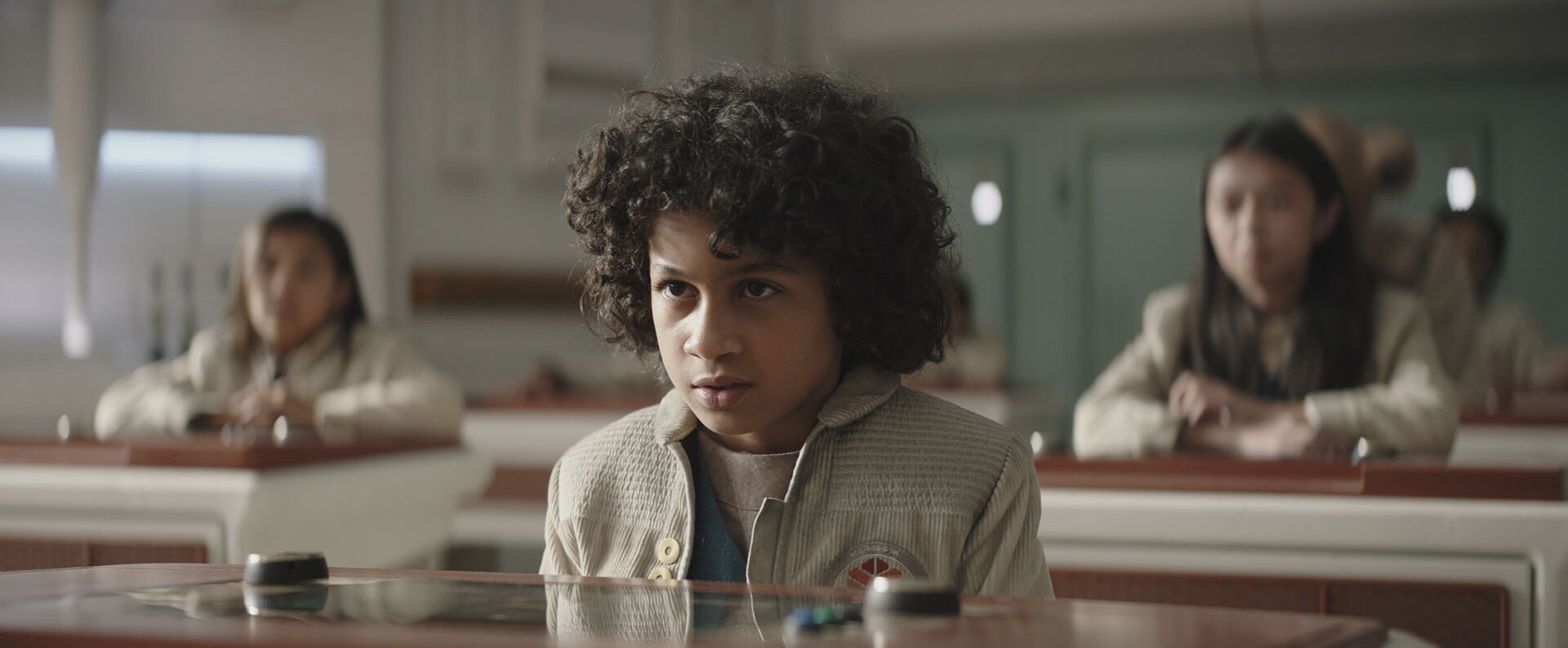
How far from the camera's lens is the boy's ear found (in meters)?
2.06

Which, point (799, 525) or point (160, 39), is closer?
point (799, 525)

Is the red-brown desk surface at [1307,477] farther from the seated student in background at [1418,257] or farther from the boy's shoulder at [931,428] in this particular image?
the seated student in background at [1418,257]

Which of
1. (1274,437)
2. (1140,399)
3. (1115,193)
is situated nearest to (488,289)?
(1115,193)

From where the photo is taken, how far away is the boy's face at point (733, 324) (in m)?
1.04

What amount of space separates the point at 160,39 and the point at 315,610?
167 inches

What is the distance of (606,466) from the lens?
43.9 inches

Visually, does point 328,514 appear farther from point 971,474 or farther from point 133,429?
point 971,474

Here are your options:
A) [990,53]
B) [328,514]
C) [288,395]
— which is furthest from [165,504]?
[990,53]

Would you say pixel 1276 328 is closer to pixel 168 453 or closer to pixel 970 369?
pixel 168 453

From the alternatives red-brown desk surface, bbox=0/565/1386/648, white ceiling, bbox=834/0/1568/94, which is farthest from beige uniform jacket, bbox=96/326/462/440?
white ceiling, bbox=834/0/1568/94

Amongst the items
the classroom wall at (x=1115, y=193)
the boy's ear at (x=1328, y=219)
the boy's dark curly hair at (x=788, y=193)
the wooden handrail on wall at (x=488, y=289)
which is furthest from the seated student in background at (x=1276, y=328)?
the classroom wall at (x=1115, y=193)

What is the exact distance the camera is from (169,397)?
2.62 metres

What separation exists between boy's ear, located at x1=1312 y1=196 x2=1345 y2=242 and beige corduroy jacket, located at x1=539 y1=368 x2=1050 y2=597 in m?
1.15

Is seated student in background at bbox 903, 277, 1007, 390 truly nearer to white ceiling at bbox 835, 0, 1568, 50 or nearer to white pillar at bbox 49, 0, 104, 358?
white ceiling at bbox 835, 0, 1568, 50
